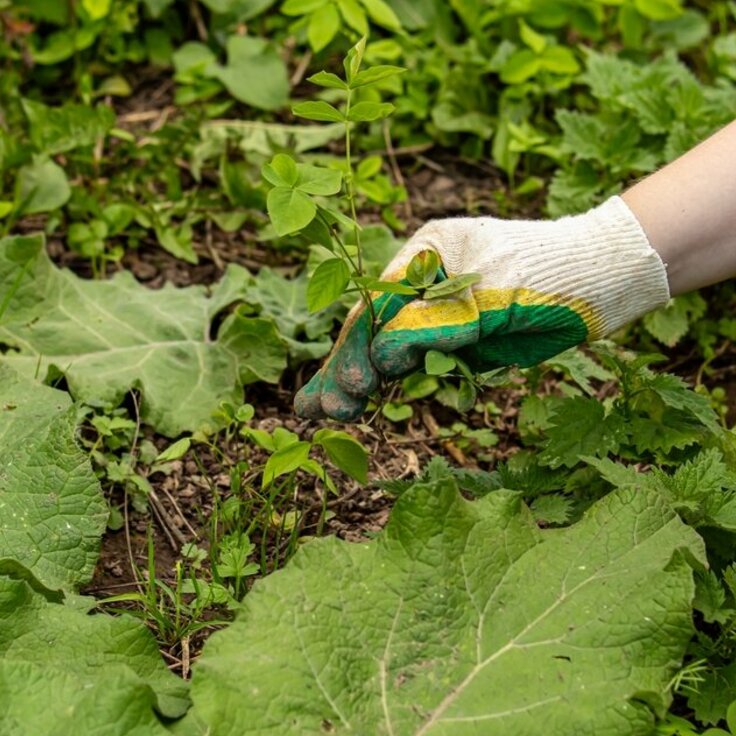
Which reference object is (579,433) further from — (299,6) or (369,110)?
(299,6)

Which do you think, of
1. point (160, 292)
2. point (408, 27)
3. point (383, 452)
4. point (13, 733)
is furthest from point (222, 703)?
point (408, 27)

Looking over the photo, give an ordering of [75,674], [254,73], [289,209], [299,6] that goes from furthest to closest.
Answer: [254,73] → [299,6] → [289,209] → [75,674]

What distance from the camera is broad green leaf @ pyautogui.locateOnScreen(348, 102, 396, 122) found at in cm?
219

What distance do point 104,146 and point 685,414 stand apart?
2088 millimetres

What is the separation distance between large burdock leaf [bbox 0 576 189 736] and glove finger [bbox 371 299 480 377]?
66cm

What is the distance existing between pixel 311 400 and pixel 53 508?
0.53 m

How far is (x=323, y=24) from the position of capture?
11.4ft

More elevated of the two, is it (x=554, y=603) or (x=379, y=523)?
(x=554, y=603)

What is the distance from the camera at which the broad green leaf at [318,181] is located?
2.17 metres

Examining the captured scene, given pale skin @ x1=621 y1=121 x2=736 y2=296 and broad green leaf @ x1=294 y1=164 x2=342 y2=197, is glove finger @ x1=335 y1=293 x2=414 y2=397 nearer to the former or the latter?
broad green leaf @ x1=294 y1=164 x2=342 y2=197

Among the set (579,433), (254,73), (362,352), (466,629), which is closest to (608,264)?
(579,433)

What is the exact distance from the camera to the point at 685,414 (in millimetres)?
2475

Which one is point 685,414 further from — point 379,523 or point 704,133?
point 704,133

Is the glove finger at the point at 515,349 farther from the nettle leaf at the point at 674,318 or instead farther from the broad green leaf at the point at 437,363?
the nettle leaf at the point at 674,318
